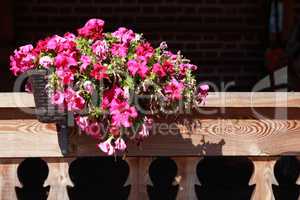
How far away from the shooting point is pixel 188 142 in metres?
2.56

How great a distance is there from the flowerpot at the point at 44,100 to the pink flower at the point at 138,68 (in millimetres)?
285

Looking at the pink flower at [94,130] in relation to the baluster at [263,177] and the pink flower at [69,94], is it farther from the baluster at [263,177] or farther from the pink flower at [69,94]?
the baluster at [263,177]

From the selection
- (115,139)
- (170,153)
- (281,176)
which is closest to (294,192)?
(281,176)

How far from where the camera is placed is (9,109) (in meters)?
2.48

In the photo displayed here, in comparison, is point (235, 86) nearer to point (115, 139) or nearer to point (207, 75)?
point (207, 75)

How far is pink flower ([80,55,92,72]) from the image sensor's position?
2.24 metres

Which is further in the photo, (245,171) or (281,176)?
(245,171)

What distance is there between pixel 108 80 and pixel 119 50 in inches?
4.7

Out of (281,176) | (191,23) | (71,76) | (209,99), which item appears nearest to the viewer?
(71,76)

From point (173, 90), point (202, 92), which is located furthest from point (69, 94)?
point (202, 92)

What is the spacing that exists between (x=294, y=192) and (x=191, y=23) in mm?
2417

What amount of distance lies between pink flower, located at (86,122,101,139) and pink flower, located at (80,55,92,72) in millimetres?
199

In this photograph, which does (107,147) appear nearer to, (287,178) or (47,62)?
(47,62)

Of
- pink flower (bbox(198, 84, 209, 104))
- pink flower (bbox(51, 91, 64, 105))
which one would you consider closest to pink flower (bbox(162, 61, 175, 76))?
pink flower (bbox(198, 84, 209, 104))
